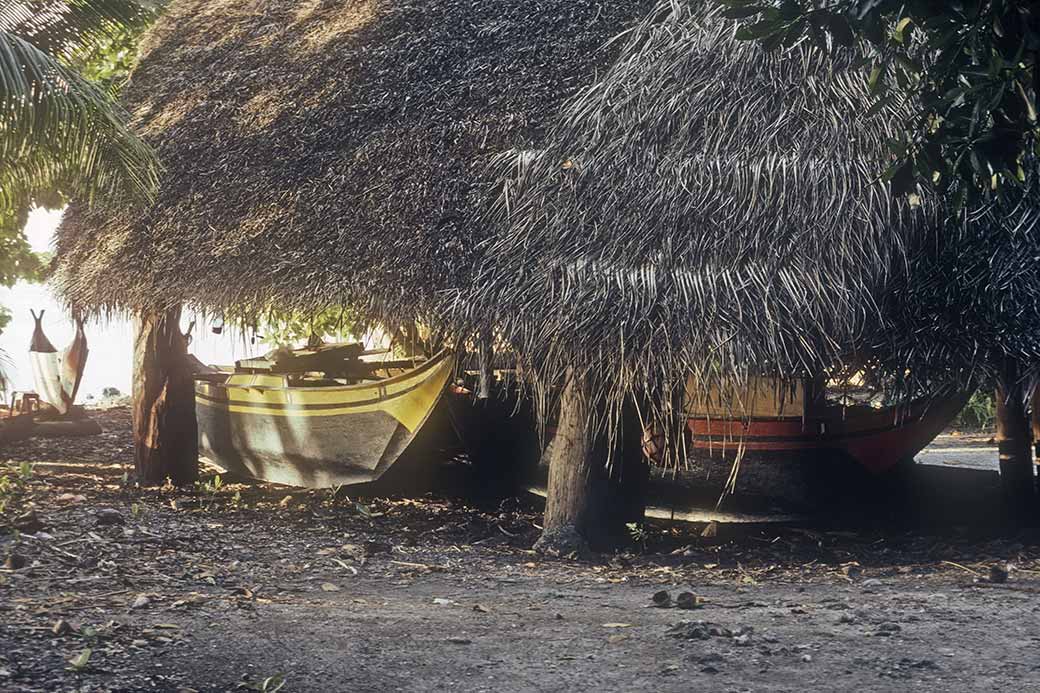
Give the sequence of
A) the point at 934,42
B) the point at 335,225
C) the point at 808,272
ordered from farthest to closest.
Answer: the point at 335,225 < the point at 808,272 < the point at 934,42

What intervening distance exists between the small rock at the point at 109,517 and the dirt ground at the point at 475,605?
2cm

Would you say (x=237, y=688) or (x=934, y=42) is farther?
(x=237, y=688)

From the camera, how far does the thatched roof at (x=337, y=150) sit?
8.47 metres

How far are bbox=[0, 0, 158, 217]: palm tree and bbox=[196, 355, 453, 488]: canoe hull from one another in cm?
234

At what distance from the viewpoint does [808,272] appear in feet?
23.4

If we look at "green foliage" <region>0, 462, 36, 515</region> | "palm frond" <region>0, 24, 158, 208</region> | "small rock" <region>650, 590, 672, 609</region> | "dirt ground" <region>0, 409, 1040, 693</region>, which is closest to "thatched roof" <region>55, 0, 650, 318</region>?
"palm frond" <region>0, 24, 158, 208</region>

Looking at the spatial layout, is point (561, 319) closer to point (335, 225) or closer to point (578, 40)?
point (335, 225)

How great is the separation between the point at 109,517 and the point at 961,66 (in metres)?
6.97

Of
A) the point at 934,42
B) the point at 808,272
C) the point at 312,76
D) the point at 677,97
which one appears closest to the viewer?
the point at 934,42

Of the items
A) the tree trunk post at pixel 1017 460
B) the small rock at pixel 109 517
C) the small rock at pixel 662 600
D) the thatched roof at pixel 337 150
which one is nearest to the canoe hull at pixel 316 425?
the thatched roof at pixel 337 150

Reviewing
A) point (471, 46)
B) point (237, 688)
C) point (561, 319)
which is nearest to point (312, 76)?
point (471, 46)

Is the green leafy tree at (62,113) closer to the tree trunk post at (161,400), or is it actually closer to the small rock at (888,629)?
the tree trunk post at (161,400)

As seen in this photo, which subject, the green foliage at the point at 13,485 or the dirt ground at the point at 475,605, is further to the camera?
the green foliage at the point at 13,485

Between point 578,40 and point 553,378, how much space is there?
10.7ft
